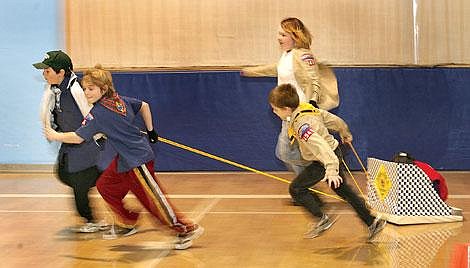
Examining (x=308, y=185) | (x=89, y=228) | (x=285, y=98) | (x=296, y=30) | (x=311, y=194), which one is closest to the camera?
(x=285, y=98)

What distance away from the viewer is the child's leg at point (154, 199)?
5.91 m

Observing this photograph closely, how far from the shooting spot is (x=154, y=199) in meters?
5.91

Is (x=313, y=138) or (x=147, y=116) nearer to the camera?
(x=313, y=138)

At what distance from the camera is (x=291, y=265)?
5.52m

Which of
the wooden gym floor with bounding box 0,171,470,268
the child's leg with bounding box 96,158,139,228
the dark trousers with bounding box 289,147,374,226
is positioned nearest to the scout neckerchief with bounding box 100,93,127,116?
the child's leg with bounding box 96,158,139,228

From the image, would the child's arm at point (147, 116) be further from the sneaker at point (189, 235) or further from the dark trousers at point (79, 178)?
the sneaker at point (189, 235)

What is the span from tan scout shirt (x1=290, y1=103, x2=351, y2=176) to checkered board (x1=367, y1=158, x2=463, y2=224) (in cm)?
77

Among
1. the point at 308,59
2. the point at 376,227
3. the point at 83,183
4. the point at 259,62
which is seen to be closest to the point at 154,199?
the point at 83,183

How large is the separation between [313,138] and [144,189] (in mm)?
1133

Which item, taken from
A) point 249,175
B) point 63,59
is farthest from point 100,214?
point 249,175

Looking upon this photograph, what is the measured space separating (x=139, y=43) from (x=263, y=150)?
1.71 m

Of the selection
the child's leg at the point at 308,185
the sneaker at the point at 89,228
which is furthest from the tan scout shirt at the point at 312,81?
the sneaker at the point at 89,228

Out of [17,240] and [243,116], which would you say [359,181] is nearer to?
[243,116]

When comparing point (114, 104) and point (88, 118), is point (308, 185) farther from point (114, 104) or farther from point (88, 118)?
point (88, 118)
